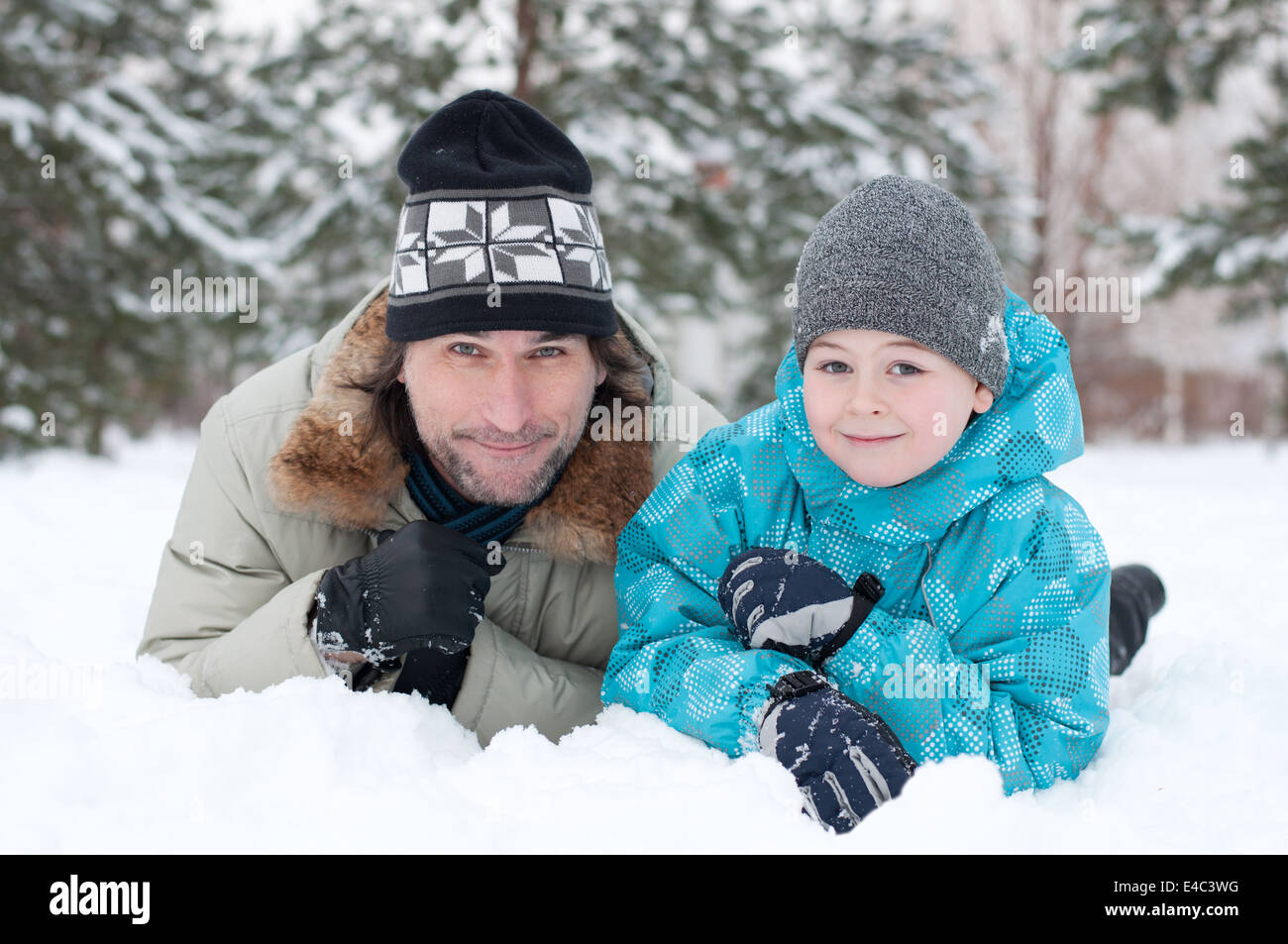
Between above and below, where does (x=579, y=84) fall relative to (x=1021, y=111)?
below

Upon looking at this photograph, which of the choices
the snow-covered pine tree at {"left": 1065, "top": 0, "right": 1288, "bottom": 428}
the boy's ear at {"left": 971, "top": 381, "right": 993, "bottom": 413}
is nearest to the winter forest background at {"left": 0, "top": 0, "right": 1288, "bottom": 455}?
the snow-covered pine tree at {"left": 1065, "top": 0, "right": 1288, "bottom": 428}

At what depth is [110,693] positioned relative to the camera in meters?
2.08

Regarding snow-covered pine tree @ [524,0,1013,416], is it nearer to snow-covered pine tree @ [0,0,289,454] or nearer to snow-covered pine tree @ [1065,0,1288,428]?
snow-covered pine tree @ [1065,0,1288,428]

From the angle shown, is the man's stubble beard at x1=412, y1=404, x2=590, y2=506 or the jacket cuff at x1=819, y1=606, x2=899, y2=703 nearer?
the jacket cuff at x1=819, y1=606, x2=899, y2=703

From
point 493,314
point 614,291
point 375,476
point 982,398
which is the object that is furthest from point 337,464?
point 614,291

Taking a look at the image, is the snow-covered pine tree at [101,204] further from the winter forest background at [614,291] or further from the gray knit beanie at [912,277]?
the gray knit beanie at [912,277]

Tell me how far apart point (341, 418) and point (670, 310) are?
5.93m

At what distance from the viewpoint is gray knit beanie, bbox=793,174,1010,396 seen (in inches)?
77.3

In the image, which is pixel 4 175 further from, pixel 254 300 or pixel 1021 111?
pixel 1021 111

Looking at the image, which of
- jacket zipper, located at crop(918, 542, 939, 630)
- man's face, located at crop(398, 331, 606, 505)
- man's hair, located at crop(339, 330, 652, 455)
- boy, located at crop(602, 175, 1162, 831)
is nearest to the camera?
boy, located at crop(602, 175, 1162, 831)

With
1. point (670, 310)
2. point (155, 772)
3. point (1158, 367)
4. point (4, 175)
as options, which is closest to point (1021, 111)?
point (1158, 367)

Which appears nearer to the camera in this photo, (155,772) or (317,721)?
(155,772)

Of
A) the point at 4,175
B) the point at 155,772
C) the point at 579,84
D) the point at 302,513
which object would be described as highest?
the point at 579,84
